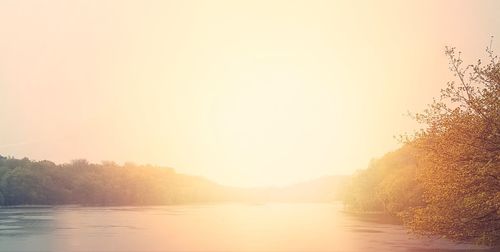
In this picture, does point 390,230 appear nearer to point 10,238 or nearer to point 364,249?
point 364,249

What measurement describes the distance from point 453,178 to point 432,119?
4.76 m

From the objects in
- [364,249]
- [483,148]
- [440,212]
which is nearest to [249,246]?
[364,249]

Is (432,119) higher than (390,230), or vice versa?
(432,119)

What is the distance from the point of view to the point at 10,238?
77000 millimetres

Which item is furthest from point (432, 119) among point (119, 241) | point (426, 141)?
point (119, 241)

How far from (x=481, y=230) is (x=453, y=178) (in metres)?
4.06

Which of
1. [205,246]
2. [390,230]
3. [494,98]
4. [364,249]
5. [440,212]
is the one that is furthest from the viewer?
[390,230]

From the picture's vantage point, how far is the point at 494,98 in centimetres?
3547

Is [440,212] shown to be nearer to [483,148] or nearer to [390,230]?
[483,148]

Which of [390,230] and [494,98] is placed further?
[390,230]

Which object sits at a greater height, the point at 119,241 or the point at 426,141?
the point at 426,141

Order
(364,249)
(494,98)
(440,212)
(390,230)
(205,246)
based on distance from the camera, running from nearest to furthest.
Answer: (494,98) → (440,212) → (364,249) → (205,246) → (390,230)

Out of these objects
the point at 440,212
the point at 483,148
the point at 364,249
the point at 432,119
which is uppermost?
the point at 432,119

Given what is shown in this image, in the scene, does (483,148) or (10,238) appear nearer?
(483,148)
